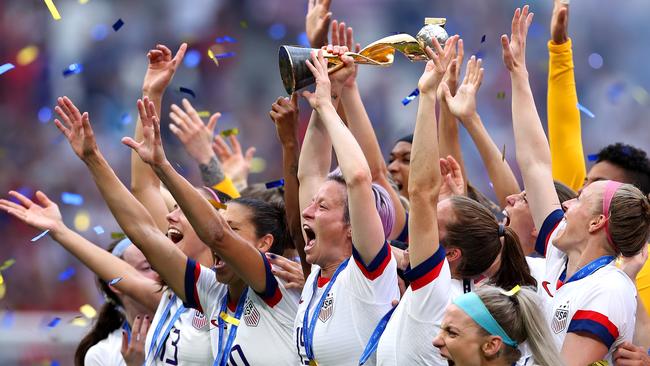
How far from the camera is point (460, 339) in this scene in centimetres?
386

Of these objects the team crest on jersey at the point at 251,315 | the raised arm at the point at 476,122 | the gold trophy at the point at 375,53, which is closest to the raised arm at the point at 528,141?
the raised arm at the point at 476,122

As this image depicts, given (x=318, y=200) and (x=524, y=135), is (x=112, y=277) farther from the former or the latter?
(x=524, y=135)

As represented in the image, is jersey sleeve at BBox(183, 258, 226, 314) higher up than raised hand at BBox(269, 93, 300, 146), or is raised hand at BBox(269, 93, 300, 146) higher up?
raised hand at BBox(269, 93, 300, 146)

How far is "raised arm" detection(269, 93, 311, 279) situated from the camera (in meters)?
5.42

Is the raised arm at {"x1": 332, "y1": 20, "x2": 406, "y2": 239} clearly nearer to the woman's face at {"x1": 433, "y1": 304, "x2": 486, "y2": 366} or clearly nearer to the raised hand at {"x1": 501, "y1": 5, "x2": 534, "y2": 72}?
the raised hand at {"x1": 501, "y1": 5, "x2": 534, "y2": 72}

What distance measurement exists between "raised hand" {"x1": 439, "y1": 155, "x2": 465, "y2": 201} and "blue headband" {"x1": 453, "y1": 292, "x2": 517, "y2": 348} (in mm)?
1900

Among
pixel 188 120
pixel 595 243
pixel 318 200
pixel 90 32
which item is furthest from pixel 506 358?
pixel 90 32

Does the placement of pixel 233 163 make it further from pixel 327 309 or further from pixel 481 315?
pixel 481 315

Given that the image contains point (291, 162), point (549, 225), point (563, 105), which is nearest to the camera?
point (549, 225)

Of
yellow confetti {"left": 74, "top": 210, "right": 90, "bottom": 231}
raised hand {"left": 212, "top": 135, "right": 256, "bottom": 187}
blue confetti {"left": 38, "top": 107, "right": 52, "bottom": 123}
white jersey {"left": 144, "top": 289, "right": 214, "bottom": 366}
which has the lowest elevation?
yellow confetti {"left": 74, "top": 210, "right": 90, "bottom": 231}

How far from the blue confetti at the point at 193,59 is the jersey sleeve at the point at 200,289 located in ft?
16.8

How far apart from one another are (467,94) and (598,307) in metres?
1.57

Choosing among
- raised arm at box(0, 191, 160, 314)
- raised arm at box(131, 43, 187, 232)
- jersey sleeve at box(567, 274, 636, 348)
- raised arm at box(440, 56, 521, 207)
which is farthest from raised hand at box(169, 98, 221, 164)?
jersey sleeve at box(567, 274, 636, 348)

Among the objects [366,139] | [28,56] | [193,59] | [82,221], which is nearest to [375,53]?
[366,139]
